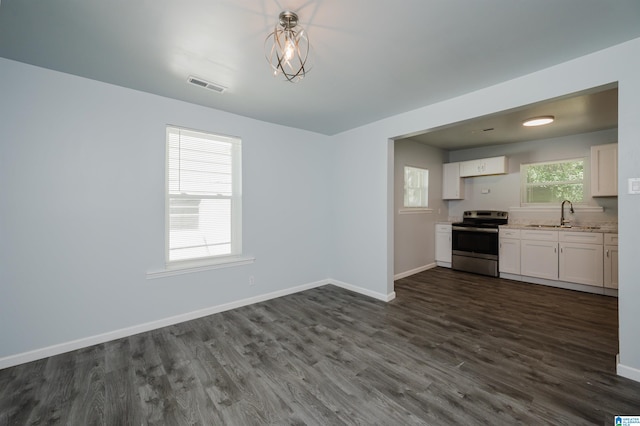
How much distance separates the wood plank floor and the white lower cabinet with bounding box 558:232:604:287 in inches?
35.5

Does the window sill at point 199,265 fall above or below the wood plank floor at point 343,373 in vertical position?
above

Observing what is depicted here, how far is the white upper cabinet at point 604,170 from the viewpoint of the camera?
4.13 meters

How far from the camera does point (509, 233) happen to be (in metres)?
4.91

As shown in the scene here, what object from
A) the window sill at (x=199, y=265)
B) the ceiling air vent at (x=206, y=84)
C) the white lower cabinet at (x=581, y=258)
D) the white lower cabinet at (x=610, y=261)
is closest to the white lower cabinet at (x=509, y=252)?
the white lower cabinet at (x=581, y=258)

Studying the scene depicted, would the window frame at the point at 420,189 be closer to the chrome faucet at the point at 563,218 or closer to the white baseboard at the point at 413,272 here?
the white baseboard at the point at 413,272

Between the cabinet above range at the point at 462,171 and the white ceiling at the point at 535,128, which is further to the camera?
the cabinet above range at the point at 462,171

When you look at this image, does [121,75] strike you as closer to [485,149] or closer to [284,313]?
[284,313]

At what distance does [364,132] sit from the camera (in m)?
4.12

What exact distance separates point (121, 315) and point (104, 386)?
897 millimetres

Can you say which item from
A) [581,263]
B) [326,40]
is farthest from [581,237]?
[326,40]

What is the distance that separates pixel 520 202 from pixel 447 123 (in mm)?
3530

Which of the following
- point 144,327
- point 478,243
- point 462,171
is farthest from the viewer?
point 462,171

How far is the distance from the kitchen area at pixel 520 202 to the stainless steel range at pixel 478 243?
0.06 feet
